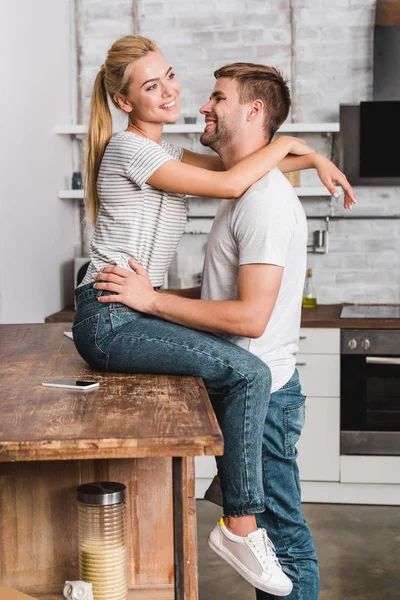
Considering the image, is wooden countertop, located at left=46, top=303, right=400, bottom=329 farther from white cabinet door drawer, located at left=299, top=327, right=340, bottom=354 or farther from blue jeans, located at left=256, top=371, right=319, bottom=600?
blue jeans, located at left=256, top=371, right=319, bottom=600

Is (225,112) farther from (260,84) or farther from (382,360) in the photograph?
(382,360)

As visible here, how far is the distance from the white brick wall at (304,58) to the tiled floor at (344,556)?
4.22 ft

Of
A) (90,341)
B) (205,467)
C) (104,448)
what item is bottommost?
(205,467)

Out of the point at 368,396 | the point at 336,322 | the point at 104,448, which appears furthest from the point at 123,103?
the point at 368,396

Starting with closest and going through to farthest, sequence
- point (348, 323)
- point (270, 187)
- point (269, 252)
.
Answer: point (269, 252), point (270, 187), point (348, 323)

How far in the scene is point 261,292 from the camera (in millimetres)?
1957

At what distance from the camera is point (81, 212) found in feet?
16.2

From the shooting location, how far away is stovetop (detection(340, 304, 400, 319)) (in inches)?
166

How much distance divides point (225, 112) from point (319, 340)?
208 cm

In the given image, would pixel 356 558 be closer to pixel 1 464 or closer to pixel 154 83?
pixel 1 464

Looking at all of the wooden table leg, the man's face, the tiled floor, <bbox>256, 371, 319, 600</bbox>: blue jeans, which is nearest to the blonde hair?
the man's face

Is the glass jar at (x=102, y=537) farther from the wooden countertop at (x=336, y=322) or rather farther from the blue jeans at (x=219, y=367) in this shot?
the wooden countertop at (x=336, y=322)

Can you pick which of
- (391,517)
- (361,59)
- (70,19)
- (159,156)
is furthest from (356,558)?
(70,19)

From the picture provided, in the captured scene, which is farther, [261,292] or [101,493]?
[261,292]
